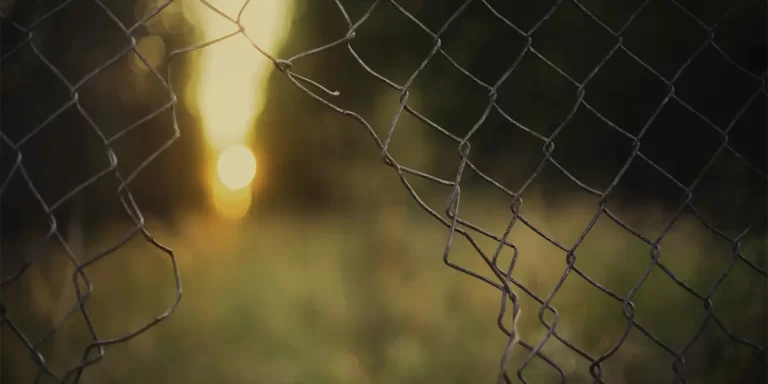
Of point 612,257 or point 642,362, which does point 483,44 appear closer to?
point 612,257

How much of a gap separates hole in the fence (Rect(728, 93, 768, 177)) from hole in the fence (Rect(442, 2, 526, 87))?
615mm

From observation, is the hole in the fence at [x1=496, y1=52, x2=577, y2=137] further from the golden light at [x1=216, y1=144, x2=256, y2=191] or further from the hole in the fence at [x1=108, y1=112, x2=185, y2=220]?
the hole in the fence at [x1=108, y1=112, x2=185, y2=220]

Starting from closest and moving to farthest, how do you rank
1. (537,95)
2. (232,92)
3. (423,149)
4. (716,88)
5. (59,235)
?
(59,235)
(716,88)
(537,95)
(423,149)
(232,92)

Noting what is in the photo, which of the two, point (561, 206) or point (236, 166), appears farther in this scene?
point (236, 166)

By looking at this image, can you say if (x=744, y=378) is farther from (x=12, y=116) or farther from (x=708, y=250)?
(x=12, y=116)

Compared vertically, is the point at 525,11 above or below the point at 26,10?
above

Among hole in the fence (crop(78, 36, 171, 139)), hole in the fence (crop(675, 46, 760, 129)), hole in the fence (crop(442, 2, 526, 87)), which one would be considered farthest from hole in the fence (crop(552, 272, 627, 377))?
hole in the fence (crop(78, 36, 171, 139))

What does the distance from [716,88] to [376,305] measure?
1.03 m

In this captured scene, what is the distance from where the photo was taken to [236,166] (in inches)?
66.2

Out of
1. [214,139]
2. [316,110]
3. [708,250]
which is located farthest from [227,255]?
[708,250]

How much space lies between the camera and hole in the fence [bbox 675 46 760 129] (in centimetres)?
122

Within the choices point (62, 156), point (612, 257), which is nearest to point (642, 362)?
point (612, 257)

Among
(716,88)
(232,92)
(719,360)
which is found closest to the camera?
(719,360)

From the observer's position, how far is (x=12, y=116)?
1213 mm
